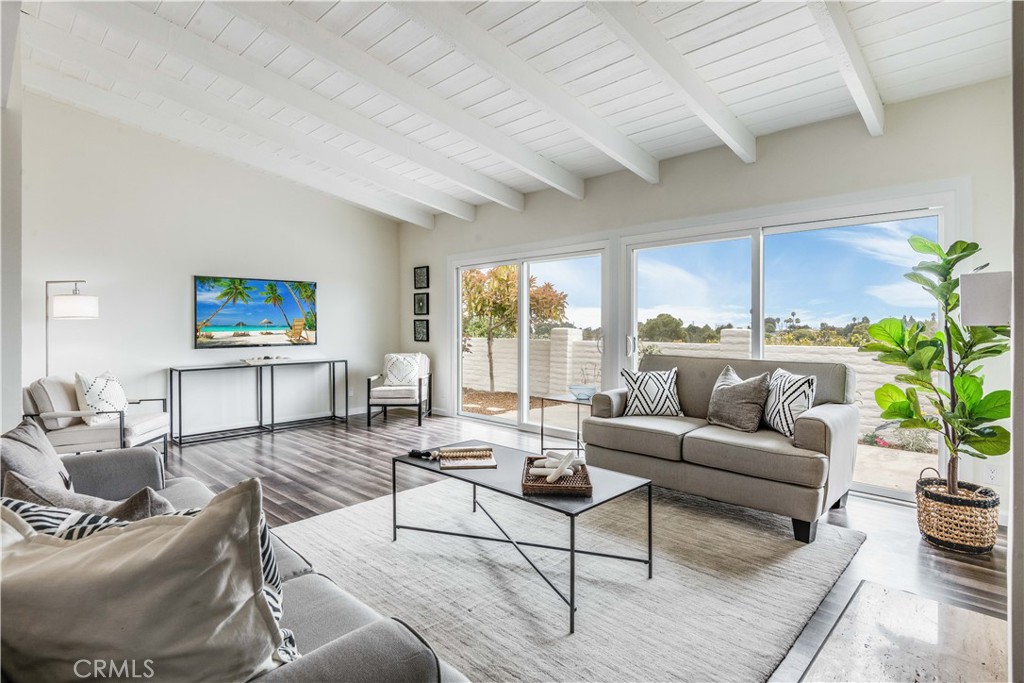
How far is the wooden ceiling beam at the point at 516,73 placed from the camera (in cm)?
272

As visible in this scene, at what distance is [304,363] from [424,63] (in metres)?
3.81

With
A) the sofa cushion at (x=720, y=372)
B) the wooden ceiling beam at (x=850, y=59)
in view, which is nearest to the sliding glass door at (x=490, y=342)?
the sofa cushion at (x=720, y=372)

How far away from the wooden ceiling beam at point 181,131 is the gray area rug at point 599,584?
3827mm

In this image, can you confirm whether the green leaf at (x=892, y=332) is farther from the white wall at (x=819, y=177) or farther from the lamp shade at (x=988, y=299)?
the lamp shade at (x=988, y=299)

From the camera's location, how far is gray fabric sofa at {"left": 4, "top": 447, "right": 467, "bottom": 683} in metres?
0.86

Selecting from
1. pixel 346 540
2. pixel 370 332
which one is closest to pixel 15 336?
pixel 346 540

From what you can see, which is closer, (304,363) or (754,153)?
(754,153)

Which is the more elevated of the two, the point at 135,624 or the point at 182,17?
the point at 182,17

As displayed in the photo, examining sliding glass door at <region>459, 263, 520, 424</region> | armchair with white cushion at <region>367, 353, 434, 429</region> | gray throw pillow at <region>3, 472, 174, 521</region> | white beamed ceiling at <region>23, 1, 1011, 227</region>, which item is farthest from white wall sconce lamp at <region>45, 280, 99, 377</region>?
gray throw pillow at <region>3, 472, 174, 521</region>

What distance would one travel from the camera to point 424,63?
3332mm

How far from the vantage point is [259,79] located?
11.7 ft

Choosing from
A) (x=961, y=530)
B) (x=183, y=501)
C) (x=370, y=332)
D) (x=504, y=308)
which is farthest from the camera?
(x=370, y=332)

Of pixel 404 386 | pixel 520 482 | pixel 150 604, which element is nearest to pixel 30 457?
pixel 150 604

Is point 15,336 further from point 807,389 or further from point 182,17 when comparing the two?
point 807,389
